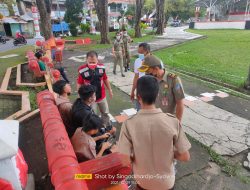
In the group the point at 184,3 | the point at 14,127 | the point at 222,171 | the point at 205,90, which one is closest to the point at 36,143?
the point at 14,127

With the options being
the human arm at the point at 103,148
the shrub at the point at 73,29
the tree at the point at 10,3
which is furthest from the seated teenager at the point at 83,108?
the tree at the point at 10,3

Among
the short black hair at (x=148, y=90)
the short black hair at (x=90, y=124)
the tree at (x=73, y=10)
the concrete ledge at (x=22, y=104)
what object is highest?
the tree at (x=73, y=10)

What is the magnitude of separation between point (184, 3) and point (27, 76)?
4930cm

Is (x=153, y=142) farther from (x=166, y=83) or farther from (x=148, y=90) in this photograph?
(x=166, y=83)

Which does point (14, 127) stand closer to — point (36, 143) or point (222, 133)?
point (36, 143)

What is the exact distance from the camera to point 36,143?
4.28 m

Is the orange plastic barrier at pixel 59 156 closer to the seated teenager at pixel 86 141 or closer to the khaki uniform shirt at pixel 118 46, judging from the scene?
the seated teenager at pixel 86 141

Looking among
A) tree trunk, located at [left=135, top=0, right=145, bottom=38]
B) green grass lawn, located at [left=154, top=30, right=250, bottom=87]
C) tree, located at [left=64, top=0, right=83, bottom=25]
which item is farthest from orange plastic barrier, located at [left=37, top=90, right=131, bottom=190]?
tree, located at [left=64, top=0, right=83, bottom=25]

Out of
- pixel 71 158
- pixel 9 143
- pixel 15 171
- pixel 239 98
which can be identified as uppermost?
pixel 9 143

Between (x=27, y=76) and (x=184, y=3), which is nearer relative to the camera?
(x=27, y=76)

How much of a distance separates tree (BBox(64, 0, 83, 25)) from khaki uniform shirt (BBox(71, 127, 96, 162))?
26.4m

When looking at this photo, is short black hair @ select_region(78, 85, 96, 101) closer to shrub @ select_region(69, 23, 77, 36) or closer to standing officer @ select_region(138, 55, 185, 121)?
standing officer @ select_region(138, 55, 185, 121)

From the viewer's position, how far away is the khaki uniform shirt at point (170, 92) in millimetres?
2912

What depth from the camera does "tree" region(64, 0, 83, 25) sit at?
26750mm
